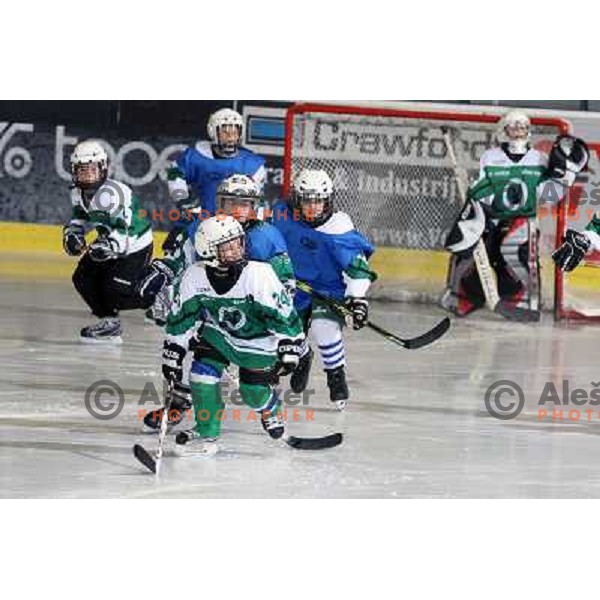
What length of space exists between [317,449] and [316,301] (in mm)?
703

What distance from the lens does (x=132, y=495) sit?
19.4 ft

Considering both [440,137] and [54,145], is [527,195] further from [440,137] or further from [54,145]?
[54,145]

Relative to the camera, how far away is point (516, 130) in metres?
9.58

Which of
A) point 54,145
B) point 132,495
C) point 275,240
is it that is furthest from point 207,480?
point 54,145

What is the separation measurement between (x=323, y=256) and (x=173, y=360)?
1.13 m

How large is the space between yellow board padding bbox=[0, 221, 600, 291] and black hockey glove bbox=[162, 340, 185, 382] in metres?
4.05

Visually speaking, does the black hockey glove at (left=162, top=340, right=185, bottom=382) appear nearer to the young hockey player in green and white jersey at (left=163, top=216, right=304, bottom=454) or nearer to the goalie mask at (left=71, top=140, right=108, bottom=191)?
the young hockey player in green and white jersey at (left=163, top=216, right=304, bottom=454)

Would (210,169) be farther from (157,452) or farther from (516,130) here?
(157,452)

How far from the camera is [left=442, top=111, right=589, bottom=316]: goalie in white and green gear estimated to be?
379 inches

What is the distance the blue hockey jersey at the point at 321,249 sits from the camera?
700 cm

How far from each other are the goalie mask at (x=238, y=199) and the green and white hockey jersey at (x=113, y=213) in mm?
1595

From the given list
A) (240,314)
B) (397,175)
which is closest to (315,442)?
(240,314)

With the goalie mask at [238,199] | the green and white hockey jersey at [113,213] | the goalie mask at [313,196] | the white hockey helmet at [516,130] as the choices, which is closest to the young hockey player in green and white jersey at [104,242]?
the green and white hockey jersey at [113,213]

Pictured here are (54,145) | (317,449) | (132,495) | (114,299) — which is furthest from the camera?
(54,145)
